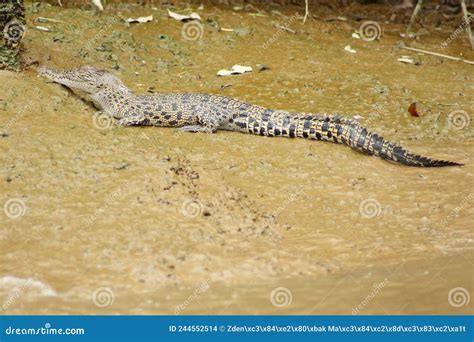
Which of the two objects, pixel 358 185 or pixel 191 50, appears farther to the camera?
pixel 191 50

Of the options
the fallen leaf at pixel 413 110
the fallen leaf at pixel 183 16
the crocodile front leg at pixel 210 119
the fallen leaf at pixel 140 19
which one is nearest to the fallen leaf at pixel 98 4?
the fallen leaf at pixel 140 19

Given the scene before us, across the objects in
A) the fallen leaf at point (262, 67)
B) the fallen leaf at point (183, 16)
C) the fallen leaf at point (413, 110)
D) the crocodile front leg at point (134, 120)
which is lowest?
the crocodile front leg at point (134, 120)

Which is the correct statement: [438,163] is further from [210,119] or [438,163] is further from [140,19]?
[140,19]

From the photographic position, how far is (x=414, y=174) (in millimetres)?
7652

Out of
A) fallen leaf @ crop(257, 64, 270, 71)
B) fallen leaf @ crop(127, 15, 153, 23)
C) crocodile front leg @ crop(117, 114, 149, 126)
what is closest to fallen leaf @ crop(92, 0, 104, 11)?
fallen leaf @ crop(127, 15, 153, 23)

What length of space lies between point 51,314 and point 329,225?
2758 millimetres

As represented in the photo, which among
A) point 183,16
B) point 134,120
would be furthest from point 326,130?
point 183,16

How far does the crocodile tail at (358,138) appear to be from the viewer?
778 cm

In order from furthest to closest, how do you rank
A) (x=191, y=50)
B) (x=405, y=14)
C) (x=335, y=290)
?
(x=405, y=14), (x=191, y=50), (x=335, y=290)

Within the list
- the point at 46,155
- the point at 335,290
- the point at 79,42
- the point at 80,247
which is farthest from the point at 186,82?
the point at 335,290

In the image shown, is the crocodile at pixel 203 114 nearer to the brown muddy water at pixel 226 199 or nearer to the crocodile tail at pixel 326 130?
the crocodile tail at pixel 326 130
